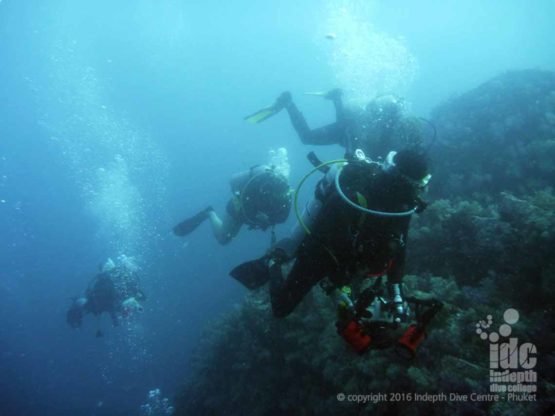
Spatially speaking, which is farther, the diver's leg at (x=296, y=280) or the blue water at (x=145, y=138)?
the blue water at (x=145, y=138)

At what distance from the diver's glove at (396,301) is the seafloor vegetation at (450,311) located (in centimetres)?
168

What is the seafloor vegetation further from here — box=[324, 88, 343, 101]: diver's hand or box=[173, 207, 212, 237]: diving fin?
box=[324, 88, 343, 101]: diver's hand

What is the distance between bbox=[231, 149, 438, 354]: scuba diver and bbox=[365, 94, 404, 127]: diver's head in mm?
2981

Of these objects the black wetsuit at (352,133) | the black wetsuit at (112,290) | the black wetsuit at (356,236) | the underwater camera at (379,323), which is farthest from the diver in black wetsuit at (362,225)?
the black wetsuit at (112,290)

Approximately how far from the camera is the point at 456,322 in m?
4.60

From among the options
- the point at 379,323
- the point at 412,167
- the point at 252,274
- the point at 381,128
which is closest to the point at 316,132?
the point at 381,128

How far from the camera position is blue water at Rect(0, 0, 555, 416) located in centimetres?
1955

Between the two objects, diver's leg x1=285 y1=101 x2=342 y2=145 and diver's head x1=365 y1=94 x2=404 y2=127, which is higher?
diver's head x1=365 y1=94 x2=404 y2=127

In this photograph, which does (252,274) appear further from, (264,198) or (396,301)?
→ (264,198)

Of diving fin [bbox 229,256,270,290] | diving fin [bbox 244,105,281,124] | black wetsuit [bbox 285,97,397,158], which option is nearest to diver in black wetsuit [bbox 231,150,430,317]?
diving fin [bbox 229,256,270,290]

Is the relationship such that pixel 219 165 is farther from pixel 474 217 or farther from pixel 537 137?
pixel 474 217

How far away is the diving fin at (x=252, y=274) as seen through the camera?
13.3ft

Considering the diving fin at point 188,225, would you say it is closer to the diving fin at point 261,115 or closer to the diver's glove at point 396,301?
the diving fin at point 261,115

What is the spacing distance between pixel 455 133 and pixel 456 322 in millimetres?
7419
